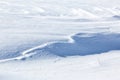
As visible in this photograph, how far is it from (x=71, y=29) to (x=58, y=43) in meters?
0.96

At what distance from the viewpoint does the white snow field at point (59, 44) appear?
330 centimetres

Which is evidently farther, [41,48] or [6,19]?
[6,19]

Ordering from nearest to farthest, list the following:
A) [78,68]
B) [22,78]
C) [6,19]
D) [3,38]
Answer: [22,78]
[78,68]
[3,38]
[6,19]

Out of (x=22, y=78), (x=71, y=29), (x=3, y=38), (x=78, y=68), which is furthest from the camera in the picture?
(x=71, y=29)

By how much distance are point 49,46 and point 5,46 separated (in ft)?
1.86

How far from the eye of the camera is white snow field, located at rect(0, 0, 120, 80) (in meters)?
3.30

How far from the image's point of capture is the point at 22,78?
2.84 meters

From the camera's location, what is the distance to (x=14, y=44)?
13.7 feet

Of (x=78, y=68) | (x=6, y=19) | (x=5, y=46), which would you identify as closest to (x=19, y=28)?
(x=6, y=19)

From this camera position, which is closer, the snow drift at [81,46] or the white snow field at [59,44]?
the white snow field at [59,44]

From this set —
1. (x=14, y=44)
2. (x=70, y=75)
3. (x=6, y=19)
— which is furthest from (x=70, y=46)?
(x=6, y=19)

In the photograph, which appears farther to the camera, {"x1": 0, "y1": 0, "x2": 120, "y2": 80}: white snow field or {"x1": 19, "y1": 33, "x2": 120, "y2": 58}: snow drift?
{"x1": 19, "y1": 33, "x2": 120, "y2": 58}: snow drift

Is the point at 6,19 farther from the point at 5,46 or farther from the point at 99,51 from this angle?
the point at 99,51

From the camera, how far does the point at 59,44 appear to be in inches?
168
